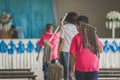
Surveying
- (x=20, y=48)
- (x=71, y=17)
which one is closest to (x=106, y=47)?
(x=20, y=48)

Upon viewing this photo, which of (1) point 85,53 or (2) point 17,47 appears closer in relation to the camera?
(1) point 85,53

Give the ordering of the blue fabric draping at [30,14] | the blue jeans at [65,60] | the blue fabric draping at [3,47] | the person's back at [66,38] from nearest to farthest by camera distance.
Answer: the person's back at [66,38] < the blue jeans at [65,60] < the blue fabric draping at [3,47] < the blue fabric draping at [30,14]

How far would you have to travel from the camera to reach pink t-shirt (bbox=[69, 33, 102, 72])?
5.35 meters

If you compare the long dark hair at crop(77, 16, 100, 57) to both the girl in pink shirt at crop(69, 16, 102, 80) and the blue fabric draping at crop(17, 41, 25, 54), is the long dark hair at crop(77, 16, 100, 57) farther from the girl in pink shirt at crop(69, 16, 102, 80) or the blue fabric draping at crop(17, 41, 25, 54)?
the blue fabric draping at crop(17, 41, 25, 54)

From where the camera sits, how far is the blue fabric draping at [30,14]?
16.2 meters

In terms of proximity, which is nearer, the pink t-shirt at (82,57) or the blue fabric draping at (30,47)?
the pink t-shirt at (82,57)

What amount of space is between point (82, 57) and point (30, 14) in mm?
11084

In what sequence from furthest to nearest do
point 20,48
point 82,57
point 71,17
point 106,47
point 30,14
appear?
1. point 30,14
2. point 106,47
3. point 20,48
4. point 71,17
5. point 82,57

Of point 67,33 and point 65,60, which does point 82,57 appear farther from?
point 65,60

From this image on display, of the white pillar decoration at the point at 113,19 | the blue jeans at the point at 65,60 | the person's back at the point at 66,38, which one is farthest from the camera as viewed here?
the white pillar decoration at the point at 113,19

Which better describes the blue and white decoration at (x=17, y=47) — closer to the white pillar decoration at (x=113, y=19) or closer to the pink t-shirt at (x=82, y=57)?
the white pillar decoration at (x=113, y=19)

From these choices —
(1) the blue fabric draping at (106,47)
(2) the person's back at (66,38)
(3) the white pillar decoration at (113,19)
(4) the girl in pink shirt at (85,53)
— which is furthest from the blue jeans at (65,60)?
(3) the white pillar decoration at (113,19)

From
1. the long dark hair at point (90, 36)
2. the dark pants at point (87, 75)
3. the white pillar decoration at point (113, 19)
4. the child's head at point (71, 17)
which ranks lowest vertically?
the dark pants at point (87, 75)

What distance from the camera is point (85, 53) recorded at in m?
5.37
